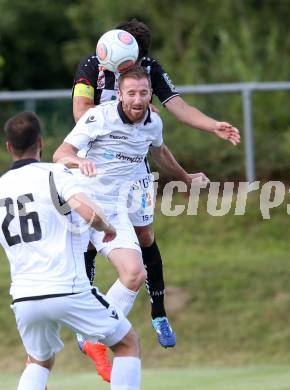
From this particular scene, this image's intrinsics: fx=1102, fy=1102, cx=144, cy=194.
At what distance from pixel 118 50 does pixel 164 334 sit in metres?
2.56

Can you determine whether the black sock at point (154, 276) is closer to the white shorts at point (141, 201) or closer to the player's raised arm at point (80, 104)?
the white shorts at point (141, 201)

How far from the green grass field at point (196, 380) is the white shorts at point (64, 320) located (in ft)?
11.1

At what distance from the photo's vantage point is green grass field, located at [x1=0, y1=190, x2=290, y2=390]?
585 inches

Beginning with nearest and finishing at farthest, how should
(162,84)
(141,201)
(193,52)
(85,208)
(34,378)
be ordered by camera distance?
(85,208) → (34,378) → (141,201) → (162,84) → (193,52)

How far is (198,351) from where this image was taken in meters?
15.0

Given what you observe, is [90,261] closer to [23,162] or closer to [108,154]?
[108,154]

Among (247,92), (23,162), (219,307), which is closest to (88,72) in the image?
(23,162)

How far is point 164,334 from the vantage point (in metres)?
9.66

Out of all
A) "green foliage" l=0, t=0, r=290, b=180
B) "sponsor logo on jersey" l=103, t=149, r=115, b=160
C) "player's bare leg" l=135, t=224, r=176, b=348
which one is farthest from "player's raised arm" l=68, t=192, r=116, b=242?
"green foliage" l=0, t=0, r=290, b=180

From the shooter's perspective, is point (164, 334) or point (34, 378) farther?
point (164, 334)

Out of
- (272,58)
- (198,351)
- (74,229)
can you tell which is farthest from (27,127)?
(272,58)

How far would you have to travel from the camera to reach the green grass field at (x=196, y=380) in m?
11.4

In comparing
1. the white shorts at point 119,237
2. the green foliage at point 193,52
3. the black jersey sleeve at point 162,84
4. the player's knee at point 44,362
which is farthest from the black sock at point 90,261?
the green foliage at point 193,52

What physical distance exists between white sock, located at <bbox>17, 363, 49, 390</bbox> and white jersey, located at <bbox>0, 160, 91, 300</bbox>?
71 cm
